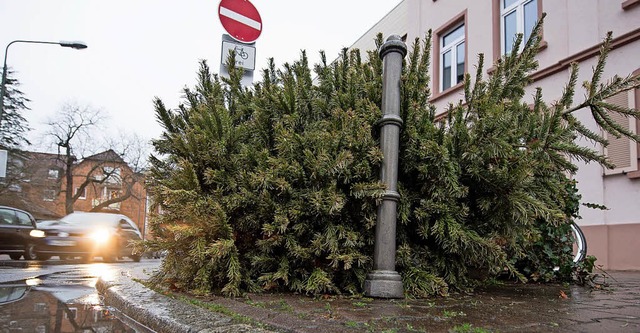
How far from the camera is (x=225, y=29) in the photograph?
542 centimetres

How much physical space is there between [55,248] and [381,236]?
1117 cm

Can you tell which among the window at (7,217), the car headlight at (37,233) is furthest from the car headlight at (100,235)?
the window at (7,217)

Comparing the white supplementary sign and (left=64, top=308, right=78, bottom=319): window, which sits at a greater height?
the white supplementary sign

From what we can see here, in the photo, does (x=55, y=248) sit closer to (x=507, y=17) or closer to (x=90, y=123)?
(x=507, y=17)

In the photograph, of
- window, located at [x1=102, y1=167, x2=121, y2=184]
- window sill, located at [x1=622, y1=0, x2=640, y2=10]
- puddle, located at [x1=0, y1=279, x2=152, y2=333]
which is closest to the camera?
puddle, located at [x1=0, y1=279, x2=152, y2=333]

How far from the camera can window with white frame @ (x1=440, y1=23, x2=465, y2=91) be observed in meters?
11.7

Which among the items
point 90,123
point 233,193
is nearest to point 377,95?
point 233,193

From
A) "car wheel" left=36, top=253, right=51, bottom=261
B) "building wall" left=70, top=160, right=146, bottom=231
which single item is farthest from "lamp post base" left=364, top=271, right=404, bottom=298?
"building wall" left=70, top=160, right=146, bottom=231

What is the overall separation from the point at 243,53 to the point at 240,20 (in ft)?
1.72

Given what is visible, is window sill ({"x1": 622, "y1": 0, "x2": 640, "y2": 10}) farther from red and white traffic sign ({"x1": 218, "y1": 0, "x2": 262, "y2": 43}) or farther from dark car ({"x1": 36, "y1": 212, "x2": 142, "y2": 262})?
dark car ({"x1": 36, "y1": 212, "x2": 142, "y2": 262})

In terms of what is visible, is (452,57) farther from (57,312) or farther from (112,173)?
(112,173)

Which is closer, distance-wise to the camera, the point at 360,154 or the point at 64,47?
the point at 360,154

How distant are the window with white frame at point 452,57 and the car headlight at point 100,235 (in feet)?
32.9

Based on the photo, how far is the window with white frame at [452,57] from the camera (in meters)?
11.7
